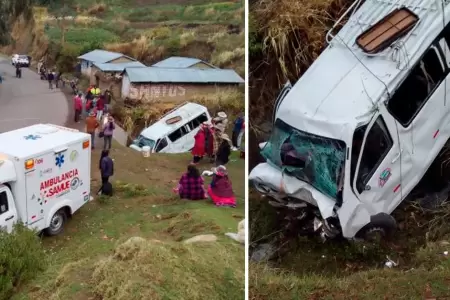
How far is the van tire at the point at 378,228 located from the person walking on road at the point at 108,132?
1.20 metres

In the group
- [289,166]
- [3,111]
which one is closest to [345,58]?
[289,166]

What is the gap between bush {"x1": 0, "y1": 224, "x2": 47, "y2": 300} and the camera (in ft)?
8.28

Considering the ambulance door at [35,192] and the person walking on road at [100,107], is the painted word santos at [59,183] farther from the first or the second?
the person walking on road at [100,107]

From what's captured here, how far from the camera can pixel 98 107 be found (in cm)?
278

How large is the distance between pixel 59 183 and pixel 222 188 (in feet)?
2.31

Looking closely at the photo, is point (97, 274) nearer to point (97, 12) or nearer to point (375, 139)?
point (97, 12)

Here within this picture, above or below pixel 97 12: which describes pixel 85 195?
below

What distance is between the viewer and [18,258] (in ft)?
8.33

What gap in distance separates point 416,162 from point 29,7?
1877mm

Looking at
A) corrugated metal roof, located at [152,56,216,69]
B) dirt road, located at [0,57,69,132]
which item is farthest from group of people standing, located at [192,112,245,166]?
dirt road, located at [0,57,69,132]

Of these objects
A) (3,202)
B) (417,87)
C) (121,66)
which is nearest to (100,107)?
(121,66)

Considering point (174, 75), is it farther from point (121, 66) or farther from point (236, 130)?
point (236, 130)

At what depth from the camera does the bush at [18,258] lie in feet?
8.28

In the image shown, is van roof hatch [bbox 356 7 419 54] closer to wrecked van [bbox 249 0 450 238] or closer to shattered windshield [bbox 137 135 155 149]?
wrecked van [bbox 249 0 450 238]
